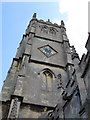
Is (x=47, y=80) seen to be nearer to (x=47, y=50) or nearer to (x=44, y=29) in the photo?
(x=47, y=50)

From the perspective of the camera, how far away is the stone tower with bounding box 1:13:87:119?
785 cm

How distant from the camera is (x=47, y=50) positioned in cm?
1950

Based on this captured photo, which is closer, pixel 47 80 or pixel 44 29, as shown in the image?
pixel 47 80

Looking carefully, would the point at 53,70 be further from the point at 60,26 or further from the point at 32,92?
the point at 60,26

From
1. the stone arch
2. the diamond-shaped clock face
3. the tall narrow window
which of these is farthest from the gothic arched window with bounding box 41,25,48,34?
the tall narrow window

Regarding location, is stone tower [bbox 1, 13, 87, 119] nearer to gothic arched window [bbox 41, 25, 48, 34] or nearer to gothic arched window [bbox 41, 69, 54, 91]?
gothic arched window [bbox 41, 69, 54, 91]

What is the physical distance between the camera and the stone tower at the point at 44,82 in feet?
25.7

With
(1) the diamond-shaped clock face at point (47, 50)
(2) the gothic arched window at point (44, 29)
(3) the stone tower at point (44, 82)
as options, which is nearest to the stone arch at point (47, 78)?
(3) the stone tower at point (44, 82)

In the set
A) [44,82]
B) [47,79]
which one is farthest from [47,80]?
[44,82]

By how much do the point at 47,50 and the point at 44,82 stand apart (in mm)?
5396

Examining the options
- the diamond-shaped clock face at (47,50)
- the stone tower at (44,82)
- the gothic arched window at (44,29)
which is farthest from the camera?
the gothic arched window at (44,29)

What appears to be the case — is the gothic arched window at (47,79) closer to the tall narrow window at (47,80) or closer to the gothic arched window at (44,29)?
the tall narrow window at (47,80)

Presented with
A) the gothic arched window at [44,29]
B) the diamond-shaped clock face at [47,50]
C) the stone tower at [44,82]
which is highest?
the gothic arched window at [44,29]

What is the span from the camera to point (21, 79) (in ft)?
43.5
